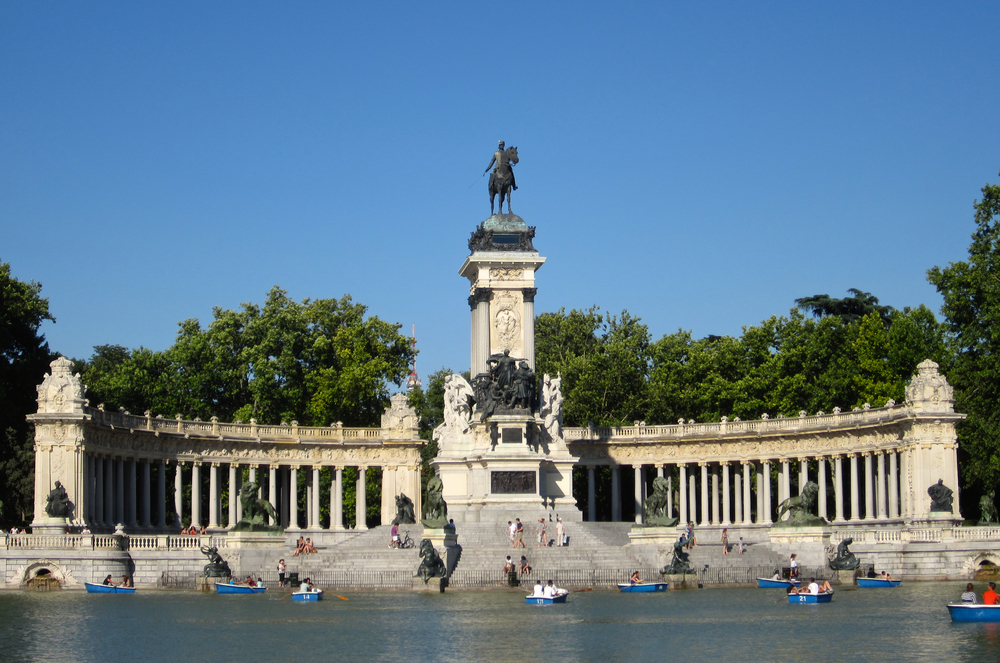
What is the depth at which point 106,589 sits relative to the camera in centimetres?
4881

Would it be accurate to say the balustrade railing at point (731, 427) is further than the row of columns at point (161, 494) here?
Yes

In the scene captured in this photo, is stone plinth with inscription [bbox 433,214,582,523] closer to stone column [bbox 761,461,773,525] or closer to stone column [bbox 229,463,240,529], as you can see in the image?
stone column [bbox 229,463,240,529]

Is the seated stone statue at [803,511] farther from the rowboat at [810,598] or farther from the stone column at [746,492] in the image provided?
the stone column at [746,492]

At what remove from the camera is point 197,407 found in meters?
85.1

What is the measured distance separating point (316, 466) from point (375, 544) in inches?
898

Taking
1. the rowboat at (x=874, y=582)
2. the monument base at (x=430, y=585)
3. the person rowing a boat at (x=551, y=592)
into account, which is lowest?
the rowboat at (x=874, y=582)

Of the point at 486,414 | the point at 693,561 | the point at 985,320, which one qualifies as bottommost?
the point at 693,561

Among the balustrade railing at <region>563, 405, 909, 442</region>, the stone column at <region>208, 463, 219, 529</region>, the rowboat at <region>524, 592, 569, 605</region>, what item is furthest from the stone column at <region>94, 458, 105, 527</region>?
the rowboat at <region>524, 592, 569, 605</region>

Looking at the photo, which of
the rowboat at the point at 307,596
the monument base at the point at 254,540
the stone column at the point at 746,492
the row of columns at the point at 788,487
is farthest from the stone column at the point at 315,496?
the rowboat at the point at 307,596

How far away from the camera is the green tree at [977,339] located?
220 feet

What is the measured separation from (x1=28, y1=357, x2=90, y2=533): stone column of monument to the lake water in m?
16.0

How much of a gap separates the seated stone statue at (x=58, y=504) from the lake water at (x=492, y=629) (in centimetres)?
1322

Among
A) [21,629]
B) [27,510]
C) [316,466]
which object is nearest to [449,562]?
[21,629]

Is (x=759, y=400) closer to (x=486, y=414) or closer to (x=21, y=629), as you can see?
(x=486, y=414)
